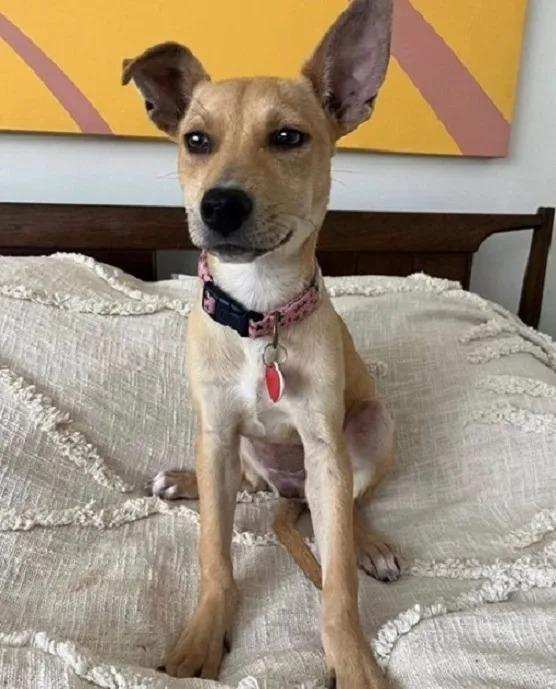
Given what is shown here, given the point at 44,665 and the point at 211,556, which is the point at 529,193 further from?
the point at 44,665

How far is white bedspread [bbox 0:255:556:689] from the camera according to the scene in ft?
3.56

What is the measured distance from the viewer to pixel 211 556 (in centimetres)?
126

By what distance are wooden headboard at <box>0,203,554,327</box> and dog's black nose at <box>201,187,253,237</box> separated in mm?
1015

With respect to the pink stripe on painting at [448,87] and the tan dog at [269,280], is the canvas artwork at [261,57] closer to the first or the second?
the pink stripe on painting at [448,87]

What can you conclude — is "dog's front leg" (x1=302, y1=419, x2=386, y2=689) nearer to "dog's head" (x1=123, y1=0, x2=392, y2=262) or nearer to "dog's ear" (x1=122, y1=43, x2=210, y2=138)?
"dog's head" (x1=123, y1=0, x2=392, y2=262)

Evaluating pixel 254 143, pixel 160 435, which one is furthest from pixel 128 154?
pixel 254 143

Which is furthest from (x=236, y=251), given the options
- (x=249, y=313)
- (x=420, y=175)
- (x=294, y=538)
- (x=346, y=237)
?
(x=420, y=175)

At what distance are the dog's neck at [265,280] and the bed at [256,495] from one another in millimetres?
452

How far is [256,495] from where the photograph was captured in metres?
1.62

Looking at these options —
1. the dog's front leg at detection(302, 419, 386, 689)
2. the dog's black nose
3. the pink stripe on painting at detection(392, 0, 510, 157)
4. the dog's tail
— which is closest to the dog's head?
the dog's black nose

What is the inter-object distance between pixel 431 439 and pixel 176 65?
0.93m

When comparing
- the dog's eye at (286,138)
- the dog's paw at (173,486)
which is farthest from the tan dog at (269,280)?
the dog's paw at (173,486)

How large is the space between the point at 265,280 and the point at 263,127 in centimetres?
24

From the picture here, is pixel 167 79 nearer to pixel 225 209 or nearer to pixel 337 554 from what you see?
pixel 225 209
